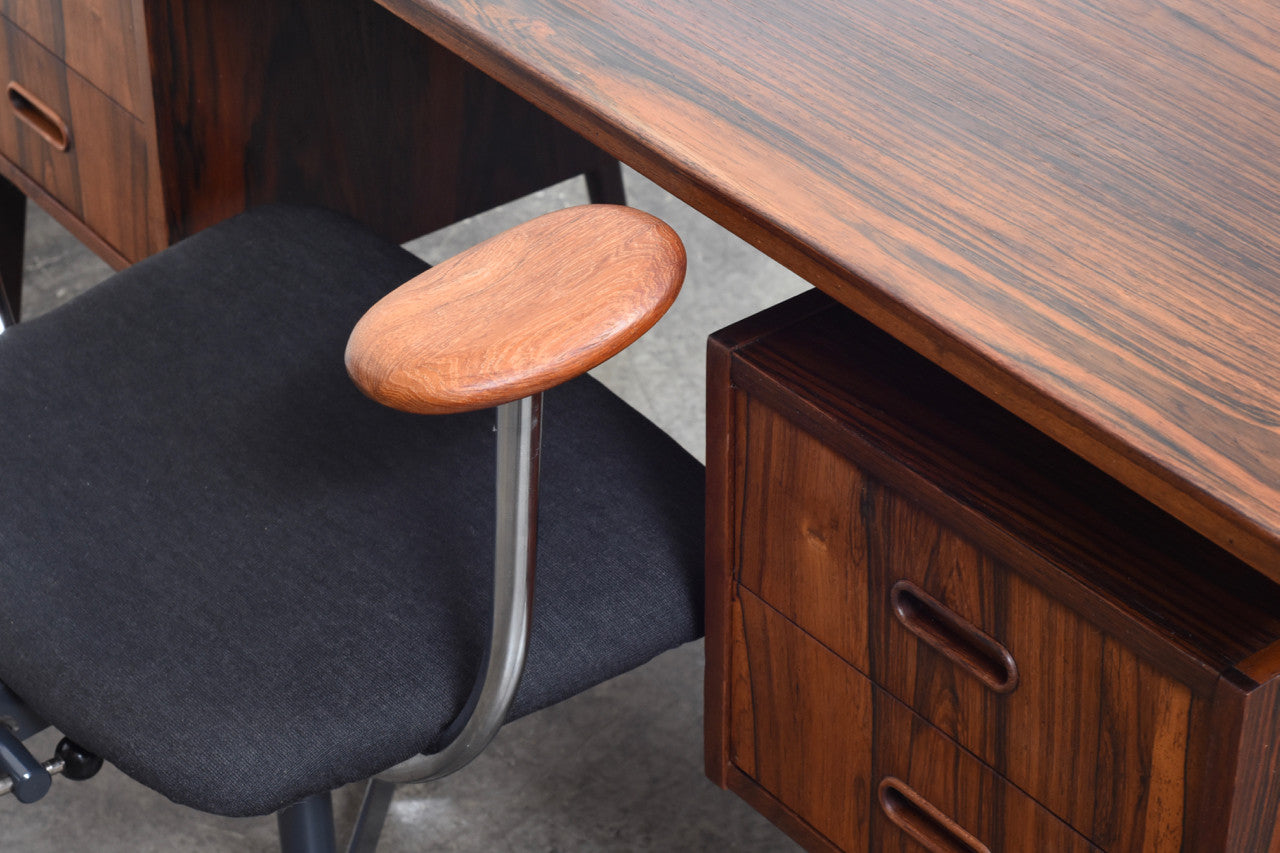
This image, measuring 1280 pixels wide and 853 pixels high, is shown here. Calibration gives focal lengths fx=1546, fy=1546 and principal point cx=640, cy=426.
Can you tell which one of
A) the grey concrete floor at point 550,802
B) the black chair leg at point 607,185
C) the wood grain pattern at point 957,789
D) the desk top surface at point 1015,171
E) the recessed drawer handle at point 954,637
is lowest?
the grey concrete floor at point 550,802

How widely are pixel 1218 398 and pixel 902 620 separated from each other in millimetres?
238

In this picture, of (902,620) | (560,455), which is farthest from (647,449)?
(902,620)

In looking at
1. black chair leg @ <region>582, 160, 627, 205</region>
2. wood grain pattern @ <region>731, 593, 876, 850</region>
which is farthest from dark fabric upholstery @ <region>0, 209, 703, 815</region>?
black chair leg @ <region>582, 160, 627, 205</region>

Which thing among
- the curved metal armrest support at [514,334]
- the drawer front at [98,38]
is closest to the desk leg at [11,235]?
the drawer front at [98,38]

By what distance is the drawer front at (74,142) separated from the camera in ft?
4.46

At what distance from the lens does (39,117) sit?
4.92 feet

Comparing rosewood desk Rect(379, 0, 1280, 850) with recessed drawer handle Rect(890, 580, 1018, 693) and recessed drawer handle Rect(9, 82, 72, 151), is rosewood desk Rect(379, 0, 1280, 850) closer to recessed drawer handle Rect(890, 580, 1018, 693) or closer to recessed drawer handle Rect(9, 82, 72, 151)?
recessed drawer handle Rect(890, 580, 1018, 693)

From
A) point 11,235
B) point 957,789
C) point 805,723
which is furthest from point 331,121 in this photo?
point 957,789

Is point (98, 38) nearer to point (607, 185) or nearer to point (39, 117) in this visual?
point (39, 117)

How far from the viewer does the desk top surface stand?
0.65m

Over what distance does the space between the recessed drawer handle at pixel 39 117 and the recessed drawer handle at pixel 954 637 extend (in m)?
0.97

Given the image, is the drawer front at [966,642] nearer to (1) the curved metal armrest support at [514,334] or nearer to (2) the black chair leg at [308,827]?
(1) the curved metal armrest support at [514,334]

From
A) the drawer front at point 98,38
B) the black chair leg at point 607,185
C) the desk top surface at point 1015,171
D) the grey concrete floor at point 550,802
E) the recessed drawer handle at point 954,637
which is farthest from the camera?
the black chair leg at point 607,185

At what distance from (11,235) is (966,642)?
1299 millimetres
